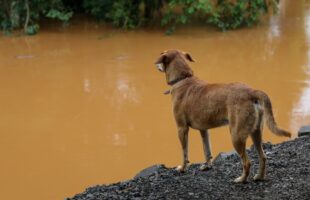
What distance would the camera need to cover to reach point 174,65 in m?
5.79

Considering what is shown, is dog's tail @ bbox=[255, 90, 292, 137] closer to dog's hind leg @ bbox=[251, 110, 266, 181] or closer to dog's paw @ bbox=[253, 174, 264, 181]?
dog's hind leg @ bbox=[251, 110, 266, 181]

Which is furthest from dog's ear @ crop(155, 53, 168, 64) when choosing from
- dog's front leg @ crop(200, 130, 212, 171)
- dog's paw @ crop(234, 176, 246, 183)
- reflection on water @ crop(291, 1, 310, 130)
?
reflection on water @ crop(291, 1, 310, 130)

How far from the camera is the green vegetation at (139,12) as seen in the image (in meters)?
18.1

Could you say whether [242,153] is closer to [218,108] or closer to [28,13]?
[218,108]

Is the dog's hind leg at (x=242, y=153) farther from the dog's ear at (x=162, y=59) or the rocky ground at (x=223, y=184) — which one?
the dog's ear at (x=162, y=59)

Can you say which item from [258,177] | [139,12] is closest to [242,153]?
[258,177]

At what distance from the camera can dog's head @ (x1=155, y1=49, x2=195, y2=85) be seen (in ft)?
19.0

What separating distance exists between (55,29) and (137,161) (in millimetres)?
12121

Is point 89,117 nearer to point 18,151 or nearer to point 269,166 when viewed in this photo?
point 18,151

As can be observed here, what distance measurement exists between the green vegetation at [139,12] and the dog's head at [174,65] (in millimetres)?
11810

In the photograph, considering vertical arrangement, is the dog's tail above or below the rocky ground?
above

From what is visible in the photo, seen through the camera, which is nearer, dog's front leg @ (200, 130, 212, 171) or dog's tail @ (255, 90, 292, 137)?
dog's tail @ (255, 90, 292, 137)

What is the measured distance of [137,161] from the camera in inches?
343

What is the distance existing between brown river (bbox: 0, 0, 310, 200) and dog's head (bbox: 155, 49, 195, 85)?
2.77 meters
